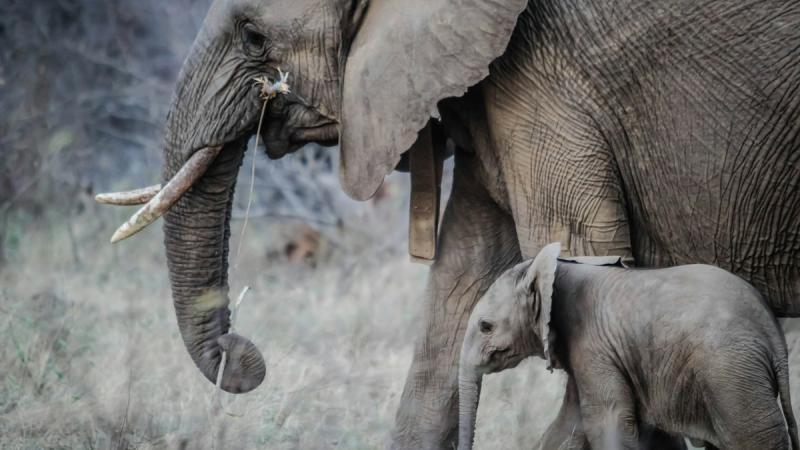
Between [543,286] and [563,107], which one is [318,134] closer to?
[563,107]

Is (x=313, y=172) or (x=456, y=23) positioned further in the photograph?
(x=313, y=172)

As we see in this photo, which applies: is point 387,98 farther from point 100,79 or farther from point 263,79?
point 100,79

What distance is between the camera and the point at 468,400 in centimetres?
476

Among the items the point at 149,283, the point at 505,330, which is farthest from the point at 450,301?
the point at 149,283

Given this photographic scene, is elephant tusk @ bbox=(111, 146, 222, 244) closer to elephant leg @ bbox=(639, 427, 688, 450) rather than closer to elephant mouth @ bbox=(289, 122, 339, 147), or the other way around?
elephant mouth @ bbox=(289, 122, 339, 147)

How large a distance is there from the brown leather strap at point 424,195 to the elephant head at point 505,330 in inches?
22.1

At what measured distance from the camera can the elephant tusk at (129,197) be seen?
511cm

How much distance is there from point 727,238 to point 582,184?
0.50 metres

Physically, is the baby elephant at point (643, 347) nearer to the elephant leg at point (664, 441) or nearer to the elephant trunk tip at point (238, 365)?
the elephant leg at point (664, 441)

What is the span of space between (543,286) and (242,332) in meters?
3.10

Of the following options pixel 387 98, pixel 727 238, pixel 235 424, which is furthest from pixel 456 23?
pixel 235 424

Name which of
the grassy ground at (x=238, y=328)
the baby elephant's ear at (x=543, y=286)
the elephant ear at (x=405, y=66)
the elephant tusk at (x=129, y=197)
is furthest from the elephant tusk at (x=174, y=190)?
the baby elephant's ear at (x=543, y=286)

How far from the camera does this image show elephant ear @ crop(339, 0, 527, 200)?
4.71 meters

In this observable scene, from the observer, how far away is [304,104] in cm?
495
